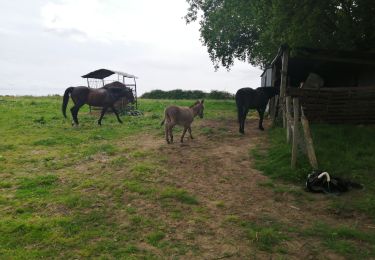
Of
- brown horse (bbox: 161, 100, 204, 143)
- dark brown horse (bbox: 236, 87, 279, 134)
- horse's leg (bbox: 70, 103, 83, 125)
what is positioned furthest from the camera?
horse's leg (bbox: 70, 103, 83, 125)

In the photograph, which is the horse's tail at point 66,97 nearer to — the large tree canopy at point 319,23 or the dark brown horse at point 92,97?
the dark brown horse at point 92,97

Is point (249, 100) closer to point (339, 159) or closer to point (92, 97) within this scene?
point (339, 159)

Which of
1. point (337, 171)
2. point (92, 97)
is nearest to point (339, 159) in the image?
point (337, 171)

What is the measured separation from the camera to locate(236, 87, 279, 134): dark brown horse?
15.2 metres

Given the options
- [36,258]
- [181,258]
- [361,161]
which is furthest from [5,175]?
[361,161]

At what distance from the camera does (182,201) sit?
7.39 meters

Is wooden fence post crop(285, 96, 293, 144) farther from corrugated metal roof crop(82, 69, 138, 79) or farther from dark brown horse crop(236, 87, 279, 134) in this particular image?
corrugated metal roof crop(82, 69, 138, 79)

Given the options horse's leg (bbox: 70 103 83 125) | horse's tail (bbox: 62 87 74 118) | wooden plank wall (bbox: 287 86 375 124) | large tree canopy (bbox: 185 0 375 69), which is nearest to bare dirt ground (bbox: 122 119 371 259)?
wooden plank wall (bbox: 287 86 375 124)

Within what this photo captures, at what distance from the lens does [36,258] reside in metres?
5.23

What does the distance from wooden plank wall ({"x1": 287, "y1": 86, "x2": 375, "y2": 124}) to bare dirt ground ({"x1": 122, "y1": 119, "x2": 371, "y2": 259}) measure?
230 cm

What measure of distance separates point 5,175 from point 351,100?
11311 mm

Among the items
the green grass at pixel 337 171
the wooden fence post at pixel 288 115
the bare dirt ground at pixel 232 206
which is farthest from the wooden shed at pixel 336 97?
the bare dirt ground at pixel 232 206

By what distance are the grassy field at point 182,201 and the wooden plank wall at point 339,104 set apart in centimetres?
62

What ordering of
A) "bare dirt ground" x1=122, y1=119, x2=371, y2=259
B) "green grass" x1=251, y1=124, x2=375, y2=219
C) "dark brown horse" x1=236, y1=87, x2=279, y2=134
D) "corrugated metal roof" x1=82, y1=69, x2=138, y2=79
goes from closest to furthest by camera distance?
"bare dirt ground" x1=122, y1=119, x2=371, y2=259, "green grass" x1=251, y1=124, x2=375, y2=219, "dark brown horse" x1=236, y1=87, x2=279, y2=134, "corrugated metal roof" x1=82, y1=69, x2=138, y2=79
